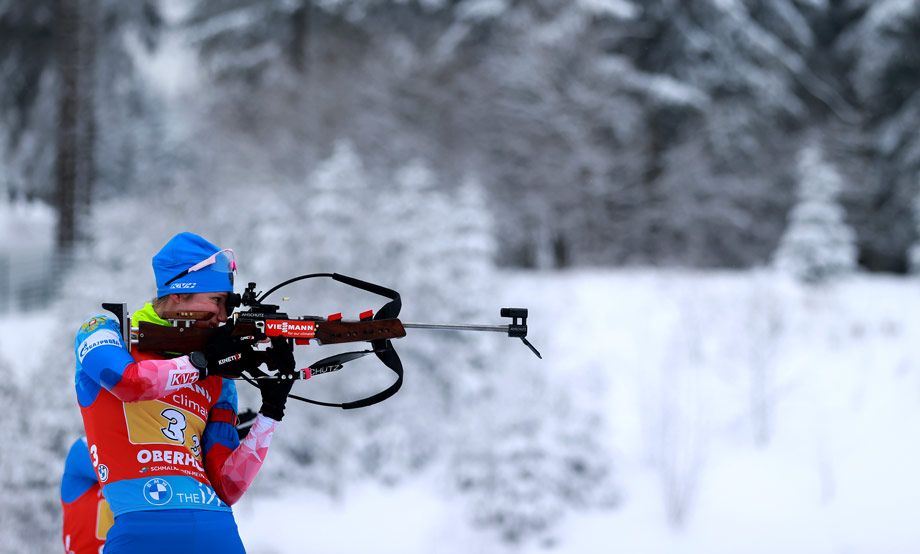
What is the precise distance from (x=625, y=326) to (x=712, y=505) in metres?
4.68

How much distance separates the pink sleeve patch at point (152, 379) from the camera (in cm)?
261

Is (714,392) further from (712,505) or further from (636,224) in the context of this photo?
(636,224)

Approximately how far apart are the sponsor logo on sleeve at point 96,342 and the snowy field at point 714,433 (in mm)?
7134

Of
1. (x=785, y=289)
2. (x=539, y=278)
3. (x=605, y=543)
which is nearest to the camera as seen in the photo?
(x=605, y=543)

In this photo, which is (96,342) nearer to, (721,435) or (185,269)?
(185,269)

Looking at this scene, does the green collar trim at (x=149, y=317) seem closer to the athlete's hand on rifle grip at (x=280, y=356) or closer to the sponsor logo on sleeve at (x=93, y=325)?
the sponsor logo on sleeve at (x=93, y=325)

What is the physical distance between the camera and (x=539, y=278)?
1798 centimetres

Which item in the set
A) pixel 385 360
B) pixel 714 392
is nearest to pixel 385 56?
pixel 714 392

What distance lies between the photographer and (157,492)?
2.72 metres

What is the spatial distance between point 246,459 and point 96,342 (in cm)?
64

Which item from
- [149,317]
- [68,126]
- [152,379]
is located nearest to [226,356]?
[152,379]

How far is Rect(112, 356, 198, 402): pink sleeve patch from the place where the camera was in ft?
8.55

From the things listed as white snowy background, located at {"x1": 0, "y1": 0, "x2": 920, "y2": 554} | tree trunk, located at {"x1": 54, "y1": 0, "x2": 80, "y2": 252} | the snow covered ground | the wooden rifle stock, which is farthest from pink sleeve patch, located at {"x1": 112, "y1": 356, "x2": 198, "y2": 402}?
tree trunk, located at {"x1": 54, "y1": 0, "x2": 80, "y2": 252}

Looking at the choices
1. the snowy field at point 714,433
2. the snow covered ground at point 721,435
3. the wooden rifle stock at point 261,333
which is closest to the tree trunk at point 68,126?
the snowy field at point 714,433
